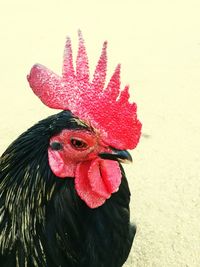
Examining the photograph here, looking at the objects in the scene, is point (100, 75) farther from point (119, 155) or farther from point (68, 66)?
point (119, 155)

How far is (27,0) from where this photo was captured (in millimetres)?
8344

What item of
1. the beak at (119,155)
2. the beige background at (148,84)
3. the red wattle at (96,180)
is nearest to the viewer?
the beak at (119,155)

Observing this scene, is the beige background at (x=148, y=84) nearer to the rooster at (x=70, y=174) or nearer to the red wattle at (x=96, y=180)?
the rooster at (x=70, y=174)

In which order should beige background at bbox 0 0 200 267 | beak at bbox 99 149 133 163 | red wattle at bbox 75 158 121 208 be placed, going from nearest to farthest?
beak at bbox 99 149 133 163, red wattle at bbox 75 158 121 208, beige background at bbox 0 0 200 267

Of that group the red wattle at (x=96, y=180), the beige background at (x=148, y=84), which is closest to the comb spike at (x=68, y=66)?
the red wattle at (x=96, y=180)

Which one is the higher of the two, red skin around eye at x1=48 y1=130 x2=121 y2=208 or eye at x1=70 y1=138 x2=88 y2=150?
eye at x1=70 y1=138 x2=88 y2=150

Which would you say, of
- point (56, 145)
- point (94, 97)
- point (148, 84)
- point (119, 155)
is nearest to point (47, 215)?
point (56, 145)

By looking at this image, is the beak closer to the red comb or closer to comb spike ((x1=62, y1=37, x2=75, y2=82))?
the red comb

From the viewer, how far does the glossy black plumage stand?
1950 mm

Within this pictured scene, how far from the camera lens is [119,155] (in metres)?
1.81

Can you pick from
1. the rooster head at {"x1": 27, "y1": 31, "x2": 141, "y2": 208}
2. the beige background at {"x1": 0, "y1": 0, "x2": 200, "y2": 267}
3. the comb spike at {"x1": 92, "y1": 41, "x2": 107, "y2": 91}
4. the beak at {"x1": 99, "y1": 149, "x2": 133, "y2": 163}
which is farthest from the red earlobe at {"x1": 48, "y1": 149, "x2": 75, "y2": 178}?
the beige background at {"x1": 0, "y1": 0, "x2": 200, "y2": 267}

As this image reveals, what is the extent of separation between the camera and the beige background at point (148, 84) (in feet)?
11.8

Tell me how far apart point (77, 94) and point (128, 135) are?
0.31 metres

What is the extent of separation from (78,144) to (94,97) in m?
0.25
